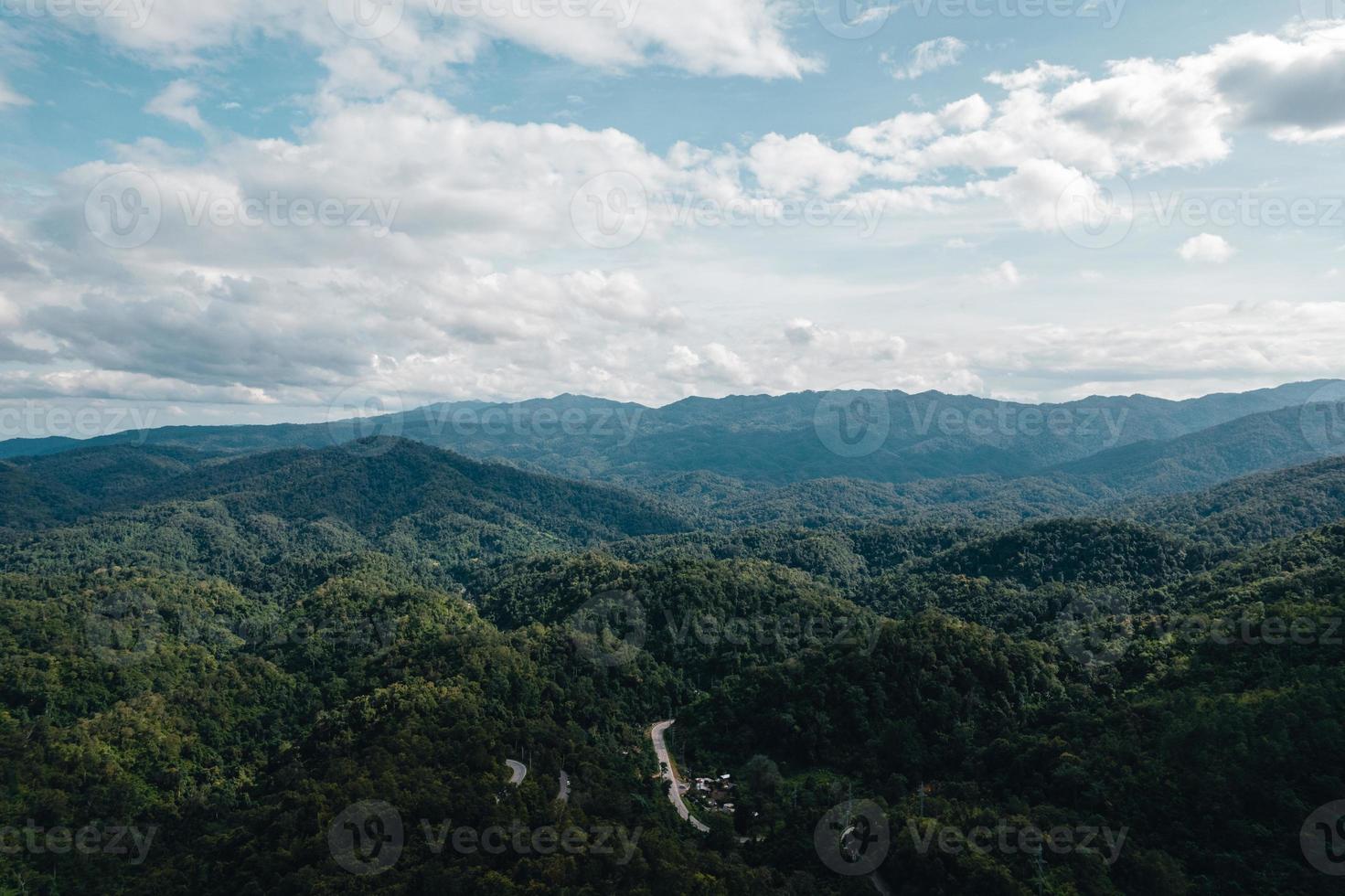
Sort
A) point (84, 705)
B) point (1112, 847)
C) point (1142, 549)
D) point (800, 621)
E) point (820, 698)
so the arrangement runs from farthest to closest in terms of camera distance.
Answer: point (1142, 549) → point (800, 621) → point (84, 705) → point (820, 698) → point (1112, 847)

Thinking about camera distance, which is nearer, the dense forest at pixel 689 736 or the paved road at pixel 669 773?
the dense forest at pixel 689 736

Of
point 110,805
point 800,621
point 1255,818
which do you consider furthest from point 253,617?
point 1255,818

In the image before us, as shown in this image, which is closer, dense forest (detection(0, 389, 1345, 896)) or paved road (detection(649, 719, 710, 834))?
dense forest (detection(0, 389, 1345, 896))

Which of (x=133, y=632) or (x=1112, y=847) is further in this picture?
(x=133, y=632)

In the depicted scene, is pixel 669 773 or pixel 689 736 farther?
pixel 689 736

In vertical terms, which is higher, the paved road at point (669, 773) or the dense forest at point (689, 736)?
the dense forest at point (689, 736)

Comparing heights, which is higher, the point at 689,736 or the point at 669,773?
the point at 689,736

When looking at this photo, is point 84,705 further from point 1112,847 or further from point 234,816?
point 1112,847

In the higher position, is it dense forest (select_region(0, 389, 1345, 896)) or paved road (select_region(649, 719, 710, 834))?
dense forest (select_region(0, 389, 1345, 896))
